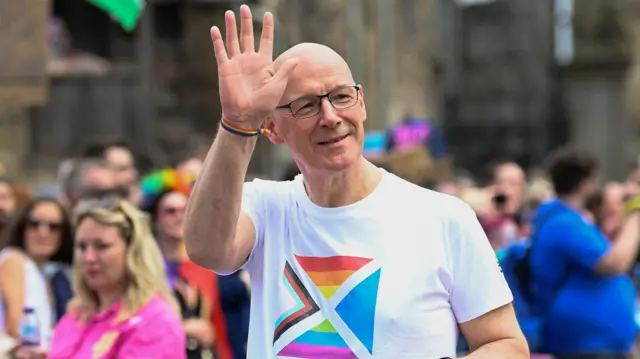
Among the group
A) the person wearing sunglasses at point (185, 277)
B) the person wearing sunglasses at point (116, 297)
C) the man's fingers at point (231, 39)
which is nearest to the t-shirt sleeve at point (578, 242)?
the person wearing sunglasses at point (185, 277)

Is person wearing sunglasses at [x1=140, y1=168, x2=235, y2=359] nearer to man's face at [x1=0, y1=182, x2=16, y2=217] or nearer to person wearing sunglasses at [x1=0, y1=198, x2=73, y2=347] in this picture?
person wearing sunglasses at [x1=0, y1=198, x2=73, y2=347]

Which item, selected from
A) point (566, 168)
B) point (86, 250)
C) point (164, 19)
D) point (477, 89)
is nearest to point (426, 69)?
point (477, 89)

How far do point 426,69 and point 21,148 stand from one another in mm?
20041

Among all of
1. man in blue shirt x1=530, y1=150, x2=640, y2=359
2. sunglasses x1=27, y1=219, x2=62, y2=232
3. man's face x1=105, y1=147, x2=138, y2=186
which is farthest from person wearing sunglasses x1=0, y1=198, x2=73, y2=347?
man in blue shirt x1=530, y1=150, x2=640, y2=359

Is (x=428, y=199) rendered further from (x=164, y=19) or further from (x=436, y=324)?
(x=164, y=19)

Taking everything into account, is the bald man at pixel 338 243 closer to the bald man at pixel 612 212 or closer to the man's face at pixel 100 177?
the man's face at pixel 100 177

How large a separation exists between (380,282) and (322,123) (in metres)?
0.45

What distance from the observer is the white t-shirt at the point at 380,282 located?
329cm

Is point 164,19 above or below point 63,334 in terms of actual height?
above

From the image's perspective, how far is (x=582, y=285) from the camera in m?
7.40

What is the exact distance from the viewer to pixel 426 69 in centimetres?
3281

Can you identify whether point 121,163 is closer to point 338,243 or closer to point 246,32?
point 338,243

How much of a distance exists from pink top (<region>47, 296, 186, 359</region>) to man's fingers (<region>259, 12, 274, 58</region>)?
5.89 ft

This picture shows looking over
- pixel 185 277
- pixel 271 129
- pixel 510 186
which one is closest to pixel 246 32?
pixel 271 129
